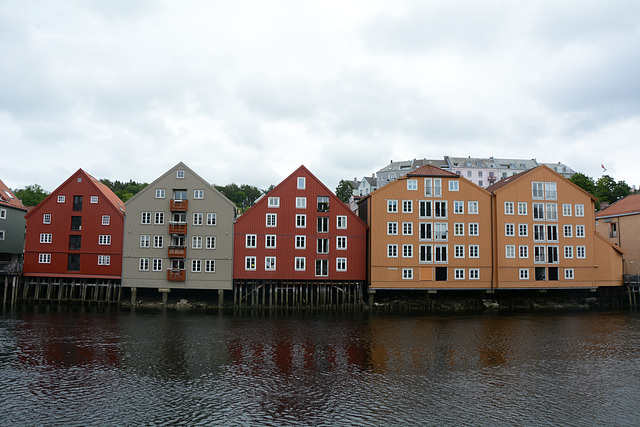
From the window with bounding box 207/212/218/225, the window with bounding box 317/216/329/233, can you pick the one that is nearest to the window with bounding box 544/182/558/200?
the window with bounding box 317/216/329/233

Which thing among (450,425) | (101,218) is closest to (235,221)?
(101,218)

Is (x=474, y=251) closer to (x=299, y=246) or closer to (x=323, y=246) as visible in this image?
(x=323, y=246)

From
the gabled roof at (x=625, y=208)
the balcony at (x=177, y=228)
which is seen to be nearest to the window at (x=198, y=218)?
the balcony at (x=177, y=228)

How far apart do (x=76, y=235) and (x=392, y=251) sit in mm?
36038

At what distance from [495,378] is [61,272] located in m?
47.4

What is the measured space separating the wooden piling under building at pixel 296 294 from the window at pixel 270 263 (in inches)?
61.9

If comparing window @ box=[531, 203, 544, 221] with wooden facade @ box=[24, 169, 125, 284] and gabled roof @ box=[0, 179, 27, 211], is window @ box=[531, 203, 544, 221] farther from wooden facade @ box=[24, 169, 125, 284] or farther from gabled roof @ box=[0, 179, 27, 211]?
gabled roof @ box=[0, 179, 27, 211]

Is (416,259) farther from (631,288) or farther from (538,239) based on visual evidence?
(631,288)

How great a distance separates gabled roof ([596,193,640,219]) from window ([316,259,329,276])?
135 feet

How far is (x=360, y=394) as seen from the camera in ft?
73.2

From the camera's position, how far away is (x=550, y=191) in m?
53.2

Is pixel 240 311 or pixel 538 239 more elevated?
pixel 538 239

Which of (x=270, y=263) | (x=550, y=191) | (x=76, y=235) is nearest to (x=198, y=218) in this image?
(x=270, y=263)

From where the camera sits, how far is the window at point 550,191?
53188 mm
